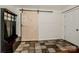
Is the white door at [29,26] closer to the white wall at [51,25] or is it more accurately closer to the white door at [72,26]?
the white wall at [51,25]

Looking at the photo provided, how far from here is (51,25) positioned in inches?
105

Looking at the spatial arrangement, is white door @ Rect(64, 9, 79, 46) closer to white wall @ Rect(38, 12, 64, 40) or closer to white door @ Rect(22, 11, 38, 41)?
white wall @ Rect(38, 12, 64, 40)

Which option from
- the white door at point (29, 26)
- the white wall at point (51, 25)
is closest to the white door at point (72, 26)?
the white wall at point (51, 25)

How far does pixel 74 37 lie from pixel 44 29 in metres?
0.86

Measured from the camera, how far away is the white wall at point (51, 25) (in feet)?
8.58

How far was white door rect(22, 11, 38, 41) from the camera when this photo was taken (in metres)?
2.47

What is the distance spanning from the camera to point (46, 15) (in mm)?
2699

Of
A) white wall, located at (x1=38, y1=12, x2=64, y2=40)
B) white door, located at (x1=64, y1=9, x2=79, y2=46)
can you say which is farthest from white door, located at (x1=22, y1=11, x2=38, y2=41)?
white door, located at (x1=64, y1=9, x2=79, y2=46)

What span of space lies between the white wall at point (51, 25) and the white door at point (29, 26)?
14 cm

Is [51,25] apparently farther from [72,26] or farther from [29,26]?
[72,26]

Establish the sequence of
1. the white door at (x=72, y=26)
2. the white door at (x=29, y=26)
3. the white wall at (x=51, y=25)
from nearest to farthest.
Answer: the white door at (x=29, y=26) < the white wall at (x=51, y=25) < the white door at (x=72, y=26)

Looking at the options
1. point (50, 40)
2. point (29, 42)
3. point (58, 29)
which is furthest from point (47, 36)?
point (29, 42)

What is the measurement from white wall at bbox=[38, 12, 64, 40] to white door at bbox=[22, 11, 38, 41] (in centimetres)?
14
